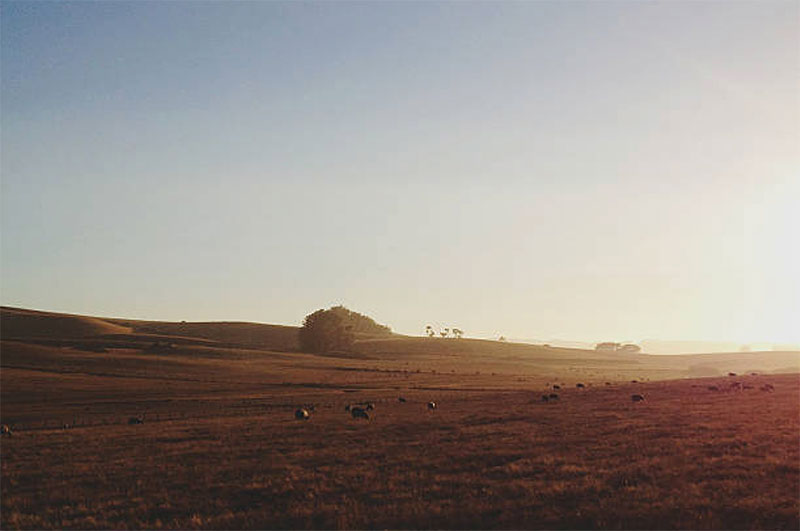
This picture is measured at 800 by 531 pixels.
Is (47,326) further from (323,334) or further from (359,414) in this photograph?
(359,414)

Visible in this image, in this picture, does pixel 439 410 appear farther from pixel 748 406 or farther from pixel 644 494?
pixel 644 494

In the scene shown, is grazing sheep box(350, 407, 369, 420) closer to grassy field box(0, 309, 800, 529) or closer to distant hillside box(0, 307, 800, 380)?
grassy field box(0, 309, 800, 529)

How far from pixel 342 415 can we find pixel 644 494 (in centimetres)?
2962

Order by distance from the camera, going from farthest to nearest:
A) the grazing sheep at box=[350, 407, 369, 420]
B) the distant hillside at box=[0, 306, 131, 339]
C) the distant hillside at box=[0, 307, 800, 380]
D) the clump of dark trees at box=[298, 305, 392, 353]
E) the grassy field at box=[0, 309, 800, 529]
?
the distant hillside at box=[0, 306, 131, 339]
the clump of dark trees at box=[298, 305, 392, 353]
the distant hillside at box=[0, 307, 800, 380]
the grazing sheep at box=[350, 407, 369, 420]
the grassy field at box=[0, 309, 800, 529]

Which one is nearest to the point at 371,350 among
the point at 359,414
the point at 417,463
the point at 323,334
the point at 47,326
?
the point at 323,334

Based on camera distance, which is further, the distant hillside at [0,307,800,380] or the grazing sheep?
the distant hillside at [0,307,800,380]

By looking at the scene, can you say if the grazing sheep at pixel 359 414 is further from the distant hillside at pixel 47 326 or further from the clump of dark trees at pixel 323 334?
the distant hillside at pixel 47 326

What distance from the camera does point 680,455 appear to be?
2234 centimetres

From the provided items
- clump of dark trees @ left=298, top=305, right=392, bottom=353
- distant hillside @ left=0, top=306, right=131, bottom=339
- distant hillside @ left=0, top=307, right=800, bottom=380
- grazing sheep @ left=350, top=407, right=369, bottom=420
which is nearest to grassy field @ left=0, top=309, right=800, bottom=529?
grazing sheep @ left=350, top=407, right=369, bottom=420

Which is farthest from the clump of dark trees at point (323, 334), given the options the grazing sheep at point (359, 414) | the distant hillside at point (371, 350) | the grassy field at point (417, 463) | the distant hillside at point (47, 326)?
the grazing sheep at point (359, 414)

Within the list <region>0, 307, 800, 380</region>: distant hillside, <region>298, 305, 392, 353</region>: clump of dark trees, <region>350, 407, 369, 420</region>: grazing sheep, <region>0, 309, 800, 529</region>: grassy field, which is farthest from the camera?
<region>298, 305, 392, 353</region>: clump of dark trees

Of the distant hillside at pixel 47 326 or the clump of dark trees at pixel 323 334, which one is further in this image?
the distant hillside at pixel 47 326

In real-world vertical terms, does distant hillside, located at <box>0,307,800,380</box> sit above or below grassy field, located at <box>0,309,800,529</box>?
below

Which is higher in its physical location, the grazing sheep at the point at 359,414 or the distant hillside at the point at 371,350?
the grazing sheep at the point at 359,414
